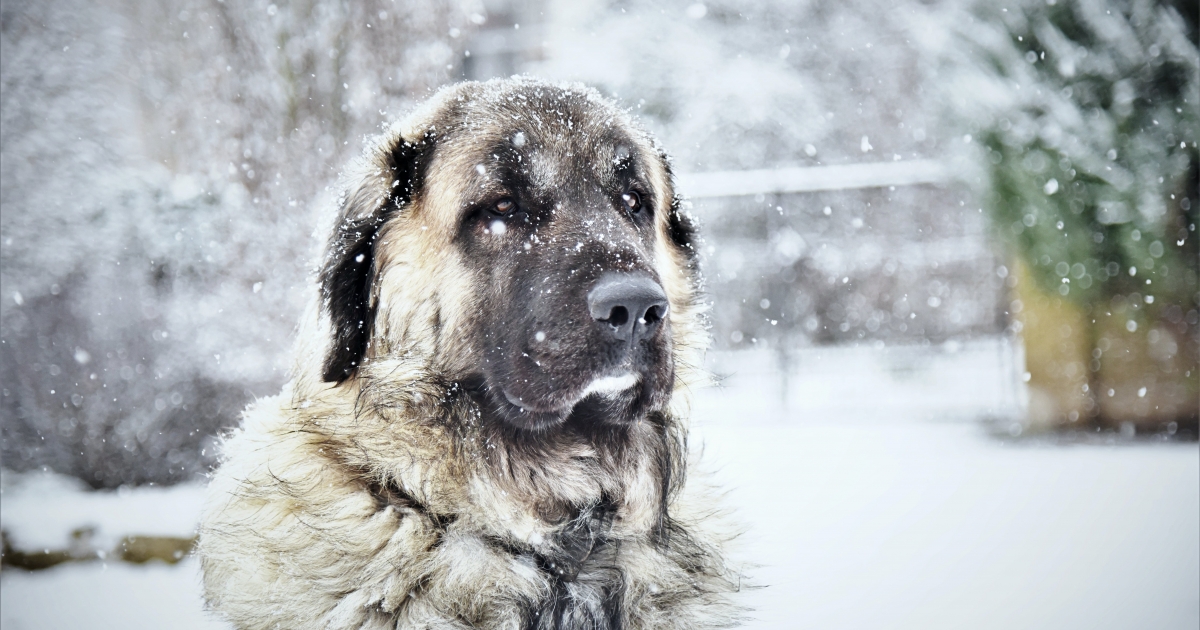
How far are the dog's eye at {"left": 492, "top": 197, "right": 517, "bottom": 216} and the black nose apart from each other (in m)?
0.39

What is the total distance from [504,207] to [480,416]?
1.74ft

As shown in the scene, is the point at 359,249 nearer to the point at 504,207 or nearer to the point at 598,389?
the point at 504,207

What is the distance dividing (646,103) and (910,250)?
12.2 feet

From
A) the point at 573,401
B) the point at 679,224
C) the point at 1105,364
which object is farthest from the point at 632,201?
the point at 1105,364

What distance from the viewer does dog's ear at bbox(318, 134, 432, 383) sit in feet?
5.75

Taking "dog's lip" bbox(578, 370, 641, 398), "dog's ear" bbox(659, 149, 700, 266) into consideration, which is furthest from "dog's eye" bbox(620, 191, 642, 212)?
"dog's lip" bbox(578, 370, 641, 398)

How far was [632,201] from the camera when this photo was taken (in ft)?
6.43

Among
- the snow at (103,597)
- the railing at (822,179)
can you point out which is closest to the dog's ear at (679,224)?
the snow at (103,597)

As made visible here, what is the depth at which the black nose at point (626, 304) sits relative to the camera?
58.4 inches

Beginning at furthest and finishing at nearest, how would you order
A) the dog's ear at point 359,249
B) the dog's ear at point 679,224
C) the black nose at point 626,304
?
1. the dog's ear at point 679,224
2. the dog's ear at point 359,249
3. the black nose at point 626,304

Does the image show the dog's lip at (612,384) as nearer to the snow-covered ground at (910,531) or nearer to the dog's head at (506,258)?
the dog's head at (506,258)

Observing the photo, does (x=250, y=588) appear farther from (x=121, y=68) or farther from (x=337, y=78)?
(x=121, y=68)

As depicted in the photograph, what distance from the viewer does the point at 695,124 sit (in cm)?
832

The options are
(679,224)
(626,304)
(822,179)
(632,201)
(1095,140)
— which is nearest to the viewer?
(626,304)
